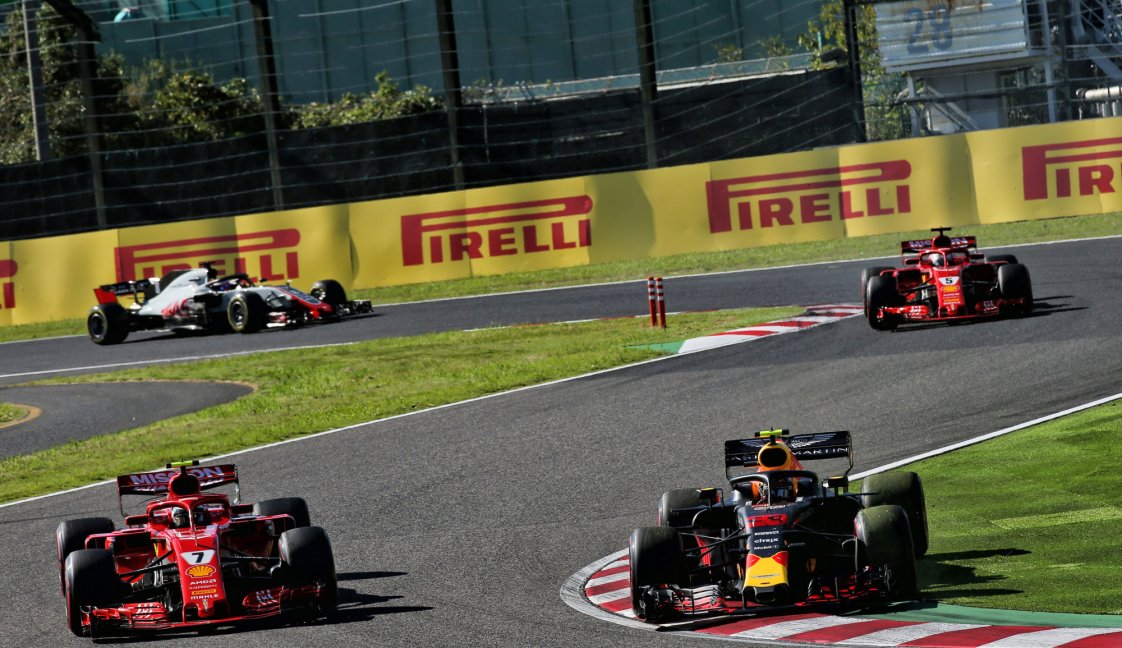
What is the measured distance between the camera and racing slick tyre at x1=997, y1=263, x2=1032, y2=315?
20.7 meters

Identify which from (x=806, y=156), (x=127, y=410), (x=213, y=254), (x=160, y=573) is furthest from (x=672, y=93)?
(x=160, y=573)

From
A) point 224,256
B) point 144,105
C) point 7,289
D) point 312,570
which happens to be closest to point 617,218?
point 224,256

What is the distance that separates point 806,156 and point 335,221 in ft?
33.1

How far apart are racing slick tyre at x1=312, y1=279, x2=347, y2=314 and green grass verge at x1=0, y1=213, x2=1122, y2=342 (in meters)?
2.14

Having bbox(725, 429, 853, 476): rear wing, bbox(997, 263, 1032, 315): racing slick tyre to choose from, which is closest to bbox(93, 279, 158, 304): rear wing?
bbox(997, 263, 1032, 315): racing slick tyre

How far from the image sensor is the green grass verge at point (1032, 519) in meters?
9.43

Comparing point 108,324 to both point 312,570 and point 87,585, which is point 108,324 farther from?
point 312,570

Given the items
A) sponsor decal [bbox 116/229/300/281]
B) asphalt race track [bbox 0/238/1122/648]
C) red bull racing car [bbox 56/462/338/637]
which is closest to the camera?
red bull racing car [bbox 56/462/338/637]

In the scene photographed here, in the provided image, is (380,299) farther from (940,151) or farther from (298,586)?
(298,586)

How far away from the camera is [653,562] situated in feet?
32.1

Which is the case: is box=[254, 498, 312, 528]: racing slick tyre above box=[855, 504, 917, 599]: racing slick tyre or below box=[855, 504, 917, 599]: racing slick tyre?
above

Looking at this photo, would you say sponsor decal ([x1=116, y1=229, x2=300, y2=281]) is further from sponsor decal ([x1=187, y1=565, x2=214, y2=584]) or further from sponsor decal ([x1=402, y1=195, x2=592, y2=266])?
sponsor decal ([x1=187, y1=565, x2=214, y2=584])

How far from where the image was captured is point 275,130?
3378cm

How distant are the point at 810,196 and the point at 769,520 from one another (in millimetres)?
21787
